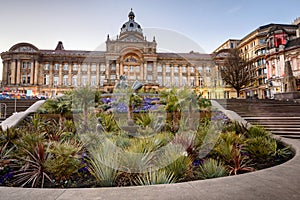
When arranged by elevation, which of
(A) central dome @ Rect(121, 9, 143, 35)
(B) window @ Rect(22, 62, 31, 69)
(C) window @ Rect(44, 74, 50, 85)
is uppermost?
(A) central dome @ Rect(121, 9, 143, 35)

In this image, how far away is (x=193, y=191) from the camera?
9.63ft

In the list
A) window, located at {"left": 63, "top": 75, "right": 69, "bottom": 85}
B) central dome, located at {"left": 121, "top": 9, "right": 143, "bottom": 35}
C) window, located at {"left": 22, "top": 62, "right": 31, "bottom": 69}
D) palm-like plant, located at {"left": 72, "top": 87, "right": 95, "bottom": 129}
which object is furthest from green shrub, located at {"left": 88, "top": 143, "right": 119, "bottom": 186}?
central dome, located at {"left": 121, "top": 9, "right": 143, "bottom": 35}

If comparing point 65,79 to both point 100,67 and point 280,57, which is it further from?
point 280,57

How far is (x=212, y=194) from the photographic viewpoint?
281cm

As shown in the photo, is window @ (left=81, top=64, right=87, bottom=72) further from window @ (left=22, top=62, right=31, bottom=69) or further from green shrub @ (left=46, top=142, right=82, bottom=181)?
green shrub @ (left=46, top=142, right=82, bottom=181)

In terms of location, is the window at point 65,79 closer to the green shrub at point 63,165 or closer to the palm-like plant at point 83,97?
the palm-like plant at point 83,97

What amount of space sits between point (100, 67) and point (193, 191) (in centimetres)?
6358

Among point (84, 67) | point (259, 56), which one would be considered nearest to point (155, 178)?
point (259, 56)

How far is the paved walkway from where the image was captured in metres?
2.74

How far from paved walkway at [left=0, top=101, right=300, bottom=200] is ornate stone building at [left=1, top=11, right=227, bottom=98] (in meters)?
52.9

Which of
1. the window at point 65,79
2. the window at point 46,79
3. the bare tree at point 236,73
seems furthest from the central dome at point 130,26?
the bare tree at point 236,73

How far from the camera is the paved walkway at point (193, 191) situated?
2.74 m

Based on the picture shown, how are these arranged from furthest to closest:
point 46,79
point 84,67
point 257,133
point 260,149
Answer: point 84,67 < point 46,79 < point 257,133 < point 260,149

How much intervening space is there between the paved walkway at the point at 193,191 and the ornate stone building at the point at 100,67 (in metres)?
52.9
